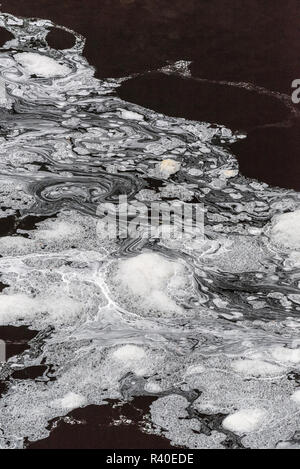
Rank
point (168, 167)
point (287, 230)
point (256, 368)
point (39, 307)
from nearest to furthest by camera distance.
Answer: point (256, 368)
point (39, 307)
point (287, 230)
point (168, 167)

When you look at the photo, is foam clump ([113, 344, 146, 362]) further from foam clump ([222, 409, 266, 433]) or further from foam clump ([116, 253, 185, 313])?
foam clump ([222, 409, 266, 433])

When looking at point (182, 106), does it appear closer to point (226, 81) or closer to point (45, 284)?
point (226, 81)

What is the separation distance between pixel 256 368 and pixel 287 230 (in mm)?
583

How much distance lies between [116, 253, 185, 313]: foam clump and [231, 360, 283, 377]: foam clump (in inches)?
9.6

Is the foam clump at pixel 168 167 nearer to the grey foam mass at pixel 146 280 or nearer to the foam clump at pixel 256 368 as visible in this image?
the grey foam mass at pixel 146 280

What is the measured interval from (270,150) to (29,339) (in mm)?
1188

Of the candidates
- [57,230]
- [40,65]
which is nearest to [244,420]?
[57,230]

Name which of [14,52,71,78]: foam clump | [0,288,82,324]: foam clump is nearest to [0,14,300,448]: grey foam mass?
[0,288,82,324]: foam clump

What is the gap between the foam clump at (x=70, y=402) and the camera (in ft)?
6.09

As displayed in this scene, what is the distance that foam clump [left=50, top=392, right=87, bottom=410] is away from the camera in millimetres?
1857

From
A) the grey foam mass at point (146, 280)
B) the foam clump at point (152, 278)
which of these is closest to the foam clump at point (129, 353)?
the grey foam mass at point (146, 280)

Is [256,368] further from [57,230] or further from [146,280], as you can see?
[57,230]

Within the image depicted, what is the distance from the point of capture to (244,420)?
71.3 inches
